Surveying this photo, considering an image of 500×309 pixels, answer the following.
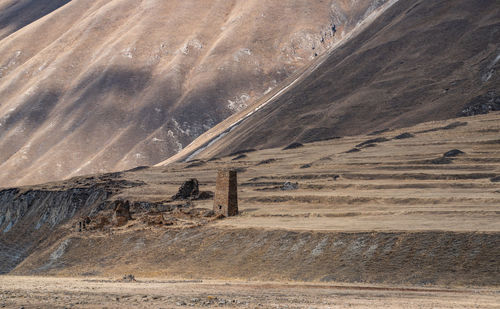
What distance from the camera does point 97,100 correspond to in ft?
599

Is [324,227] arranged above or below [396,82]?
below

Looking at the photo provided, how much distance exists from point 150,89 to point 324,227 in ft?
491

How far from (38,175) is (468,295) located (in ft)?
464

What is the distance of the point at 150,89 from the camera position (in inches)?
7239

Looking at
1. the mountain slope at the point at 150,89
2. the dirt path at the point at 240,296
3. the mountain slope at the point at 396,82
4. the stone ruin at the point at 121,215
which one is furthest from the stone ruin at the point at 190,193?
the mountain slope at the point at 150,89

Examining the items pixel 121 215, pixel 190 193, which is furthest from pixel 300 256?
pixel 190 193

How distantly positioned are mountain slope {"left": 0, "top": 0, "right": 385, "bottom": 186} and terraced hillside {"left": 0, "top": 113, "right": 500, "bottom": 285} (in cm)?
8075

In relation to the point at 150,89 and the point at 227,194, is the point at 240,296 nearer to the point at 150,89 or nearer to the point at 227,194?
the point at 227,194

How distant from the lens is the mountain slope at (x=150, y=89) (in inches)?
6457

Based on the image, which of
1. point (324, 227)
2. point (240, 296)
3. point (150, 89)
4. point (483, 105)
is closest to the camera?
point (240, 296)

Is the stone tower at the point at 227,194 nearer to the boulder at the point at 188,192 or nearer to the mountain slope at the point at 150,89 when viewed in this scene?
the boulder at the point at 188,192

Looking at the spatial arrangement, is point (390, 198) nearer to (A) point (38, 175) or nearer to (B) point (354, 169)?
(B) point (354, 169)

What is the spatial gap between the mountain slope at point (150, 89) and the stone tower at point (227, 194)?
10763cm

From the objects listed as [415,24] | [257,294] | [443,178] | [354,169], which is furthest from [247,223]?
[415,24]
